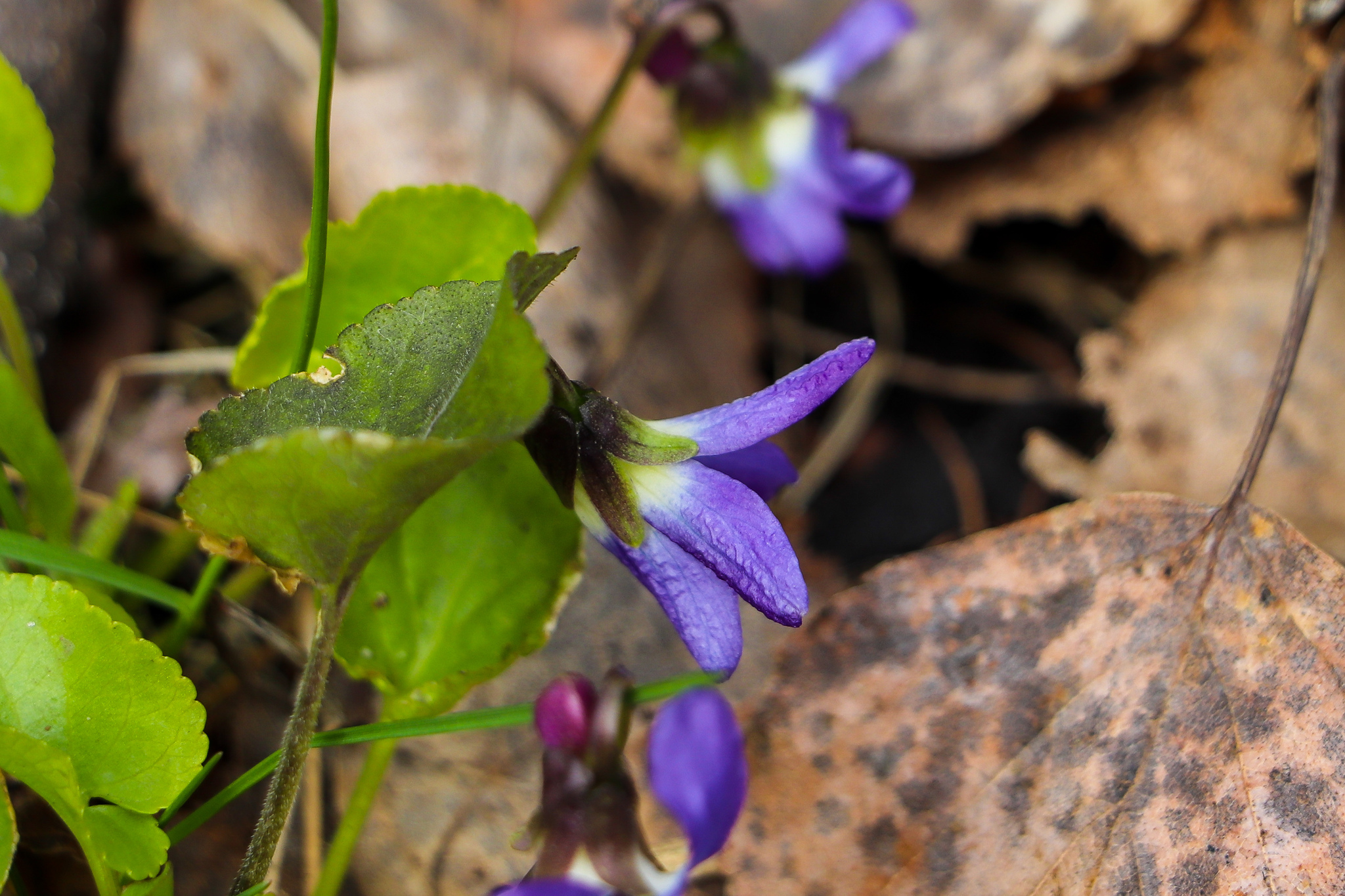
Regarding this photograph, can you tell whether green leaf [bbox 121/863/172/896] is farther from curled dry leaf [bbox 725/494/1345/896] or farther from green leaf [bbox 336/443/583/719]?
curled dry leaf [bbox 725/494/1345/896]

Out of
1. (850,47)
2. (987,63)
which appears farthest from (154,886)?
(987,63)

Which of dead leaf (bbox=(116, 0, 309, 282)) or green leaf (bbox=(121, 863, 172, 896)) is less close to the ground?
dead leaf (bbox=(116, 0, 309, 282))

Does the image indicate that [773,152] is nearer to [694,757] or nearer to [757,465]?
[757,465]

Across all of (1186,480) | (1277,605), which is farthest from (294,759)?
(1186,480)

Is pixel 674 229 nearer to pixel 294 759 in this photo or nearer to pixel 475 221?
pixel 475 221

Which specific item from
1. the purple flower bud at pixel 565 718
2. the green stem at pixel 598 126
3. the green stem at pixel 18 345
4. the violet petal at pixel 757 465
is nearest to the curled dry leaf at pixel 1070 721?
the violet petal at pixel 757 465

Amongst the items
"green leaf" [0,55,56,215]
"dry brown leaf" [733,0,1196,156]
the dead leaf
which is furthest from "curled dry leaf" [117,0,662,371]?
"green leaf" [0,55,56,215]
